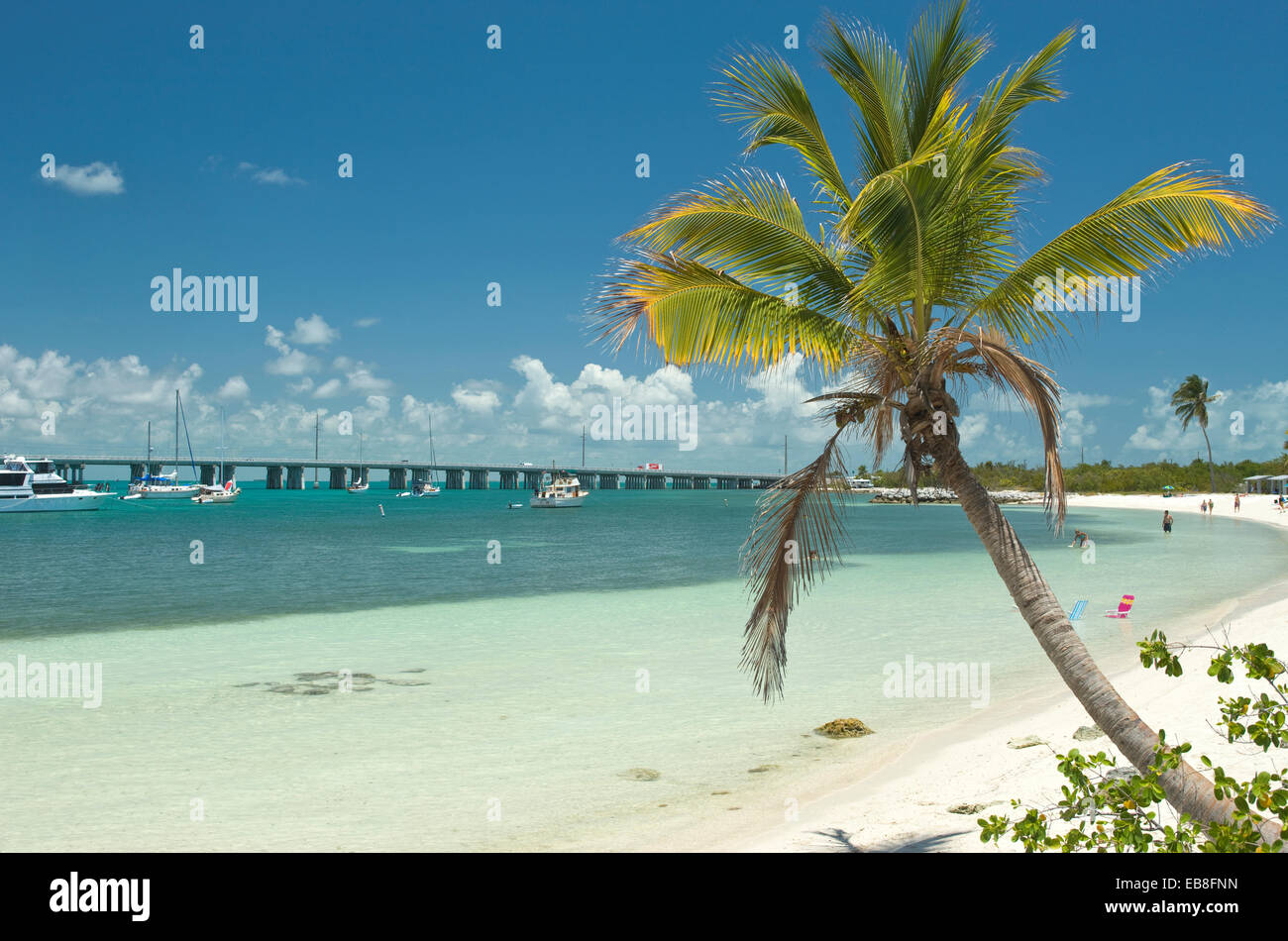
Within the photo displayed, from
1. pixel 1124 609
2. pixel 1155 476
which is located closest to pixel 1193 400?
pixel 1155 476

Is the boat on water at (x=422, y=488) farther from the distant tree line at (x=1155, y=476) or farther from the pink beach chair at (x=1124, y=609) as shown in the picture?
the pink beach chair at (x=1124, y=609)

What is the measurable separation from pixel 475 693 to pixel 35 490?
280ft

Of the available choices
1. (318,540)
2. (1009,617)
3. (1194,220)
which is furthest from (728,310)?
(318,540)

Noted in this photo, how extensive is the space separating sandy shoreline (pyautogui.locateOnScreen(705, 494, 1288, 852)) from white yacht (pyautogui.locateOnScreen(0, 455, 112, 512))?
3559 inches

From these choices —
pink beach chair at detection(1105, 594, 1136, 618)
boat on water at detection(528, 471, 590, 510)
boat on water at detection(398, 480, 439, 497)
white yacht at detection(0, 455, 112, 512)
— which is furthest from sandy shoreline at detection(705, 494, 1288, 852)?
boat on water at detection(398, 480, 439, 497)

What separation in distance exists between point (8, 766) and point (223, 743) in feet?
7.42

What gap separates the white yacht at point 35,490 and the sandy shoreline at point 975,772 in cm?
9040

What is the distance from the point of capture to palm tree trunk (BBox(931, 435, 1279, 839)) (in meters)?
4.58

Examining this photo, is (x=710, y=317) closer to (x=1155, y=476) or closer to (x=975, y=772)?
(x=975, y=772)

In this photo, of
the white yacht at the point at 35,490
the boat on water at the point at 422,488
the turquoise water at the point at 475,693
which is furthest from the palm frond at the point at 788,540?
the boat on water at the point at 422,488

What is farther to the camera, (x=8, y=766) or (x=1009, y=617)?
(x=1009, y=617)
